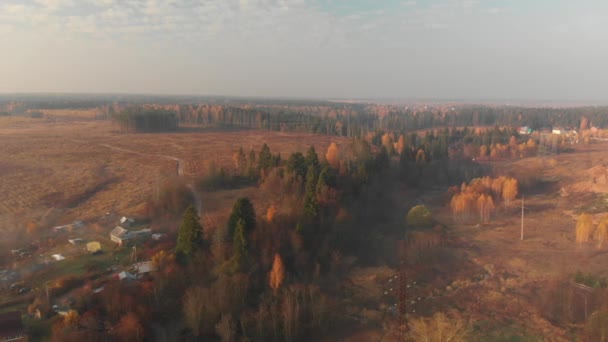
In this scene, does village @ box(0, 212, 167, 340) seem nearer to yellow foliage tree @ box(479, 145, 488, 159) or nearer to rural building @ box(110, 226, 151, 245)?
rural building @ box(110, 226, 151, 245)

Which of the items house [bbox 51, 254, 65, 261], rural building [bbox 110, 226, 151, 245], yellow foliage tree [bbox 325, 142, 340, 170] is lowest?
house [bbox 51, 254, 65, 261]

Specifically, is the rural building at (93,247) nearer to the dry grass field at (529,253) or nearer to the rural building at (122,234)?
the rural building at (122,234)

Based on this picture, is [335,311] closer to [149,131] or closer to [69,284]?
[69,284]

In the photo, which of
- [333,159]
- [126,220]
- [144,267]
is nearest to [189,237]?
[144,267]

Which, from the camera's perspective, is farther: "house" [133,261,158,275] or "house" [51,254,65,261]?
"house" [51,254,65,261]

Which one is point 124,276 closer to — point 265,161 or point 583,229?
point 265,161

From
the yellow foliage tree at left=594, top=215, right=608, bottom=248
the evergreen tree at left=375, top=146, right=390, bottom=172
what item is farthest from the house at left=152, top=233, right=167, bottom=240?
the yellow foliage tree at left=594, top=215, right=608, bottom=248

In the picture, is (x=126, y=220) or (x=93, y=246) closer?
(x=93, y=246)
